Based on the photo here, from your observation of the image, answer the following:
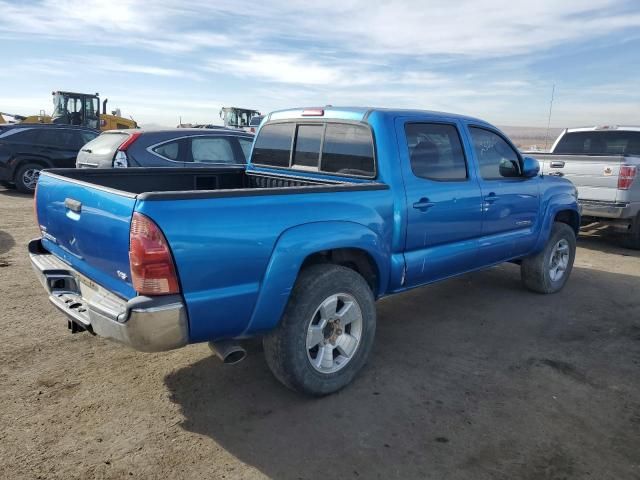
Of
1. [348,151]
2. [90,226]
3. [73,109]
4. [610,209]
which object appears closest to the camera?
[90,226]

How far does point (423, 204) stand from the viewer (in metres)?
3.86

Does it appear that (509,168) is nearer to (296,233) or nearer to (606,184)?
(296,233)

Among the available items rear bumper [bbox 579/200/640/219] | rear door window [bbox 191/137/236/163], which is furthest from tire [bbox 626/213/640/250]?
rear door window [bbox 191/137/236/163]

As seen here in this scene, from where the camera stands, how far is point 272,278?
2891 millimetres

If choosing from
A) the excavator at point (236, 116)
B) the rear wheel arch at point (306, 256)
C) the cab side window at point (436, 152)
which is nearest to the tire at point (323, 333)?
the rear wheel arch at point (306, 256)

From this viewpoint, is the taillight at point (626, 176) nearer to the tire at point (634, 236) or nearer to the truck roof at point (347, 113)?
the tire at point (634, 236)

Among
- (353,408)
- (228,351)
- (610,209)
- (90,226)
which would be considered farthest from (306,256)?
(610,209)

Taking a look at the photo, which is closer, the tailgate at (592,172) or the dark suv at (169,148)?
the tailgate at (592,172)

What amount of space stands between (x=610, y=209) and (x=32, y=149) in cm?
1207

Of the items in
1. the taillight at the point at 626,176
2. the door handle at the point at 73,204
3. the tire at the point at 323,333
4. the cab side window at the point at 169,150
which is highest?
the taillight at the point at 626,176

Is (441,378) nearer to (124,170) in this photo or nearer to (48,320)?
(124,170)

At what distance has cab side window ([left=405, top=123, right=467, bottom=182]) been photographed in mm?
3963

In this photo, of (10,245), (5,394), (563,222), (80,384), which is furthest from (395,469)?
(10,245)

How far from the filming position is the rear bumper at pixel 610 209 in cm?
753
